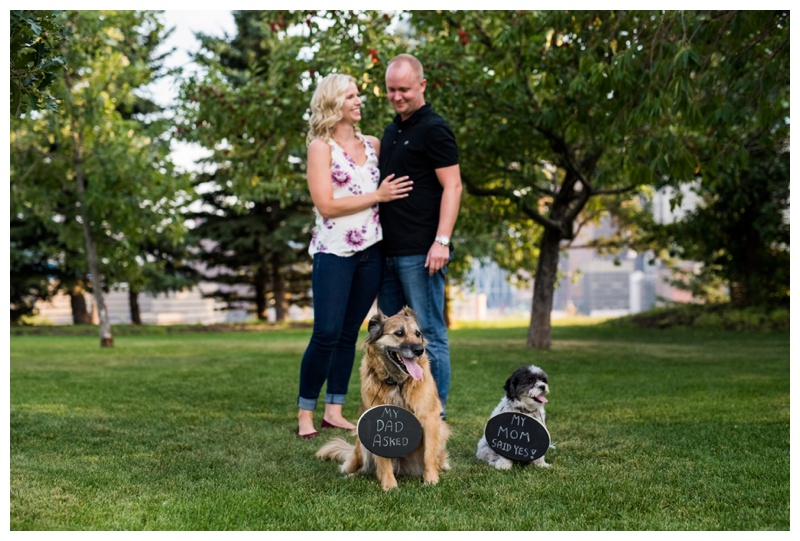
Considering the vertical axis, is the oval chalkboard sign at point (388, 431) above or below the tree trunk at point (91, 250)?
below

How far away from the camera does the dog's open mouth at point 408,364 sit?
348 cm

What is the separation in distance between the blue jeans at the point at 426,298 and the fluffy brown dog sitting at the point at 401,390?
575mm

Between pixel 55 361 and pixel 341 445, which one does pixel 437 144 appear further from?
pixel 55 361

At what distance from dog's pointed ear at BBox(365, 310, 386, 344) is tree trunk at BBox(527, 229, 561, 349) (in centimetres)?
820

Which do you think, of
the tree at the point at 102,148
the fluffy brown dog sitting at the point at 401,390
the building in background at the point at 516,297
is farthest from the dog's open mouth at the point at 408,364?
the building in background at the point at 516,297

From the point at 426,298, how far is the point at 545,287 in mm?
7607

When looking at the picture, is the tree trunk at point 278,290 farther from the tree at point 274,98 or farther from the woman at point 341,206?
the woman at point 341,206

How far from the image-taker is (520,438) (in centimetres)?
376

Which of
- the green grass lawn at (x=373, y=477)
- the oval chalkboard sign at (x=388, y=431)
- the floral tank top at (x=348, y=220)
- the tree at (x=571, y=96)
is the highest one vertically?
the tree at (x=571, y=96)

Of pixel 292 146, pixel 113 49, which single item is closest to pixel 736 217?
pixel 292 146

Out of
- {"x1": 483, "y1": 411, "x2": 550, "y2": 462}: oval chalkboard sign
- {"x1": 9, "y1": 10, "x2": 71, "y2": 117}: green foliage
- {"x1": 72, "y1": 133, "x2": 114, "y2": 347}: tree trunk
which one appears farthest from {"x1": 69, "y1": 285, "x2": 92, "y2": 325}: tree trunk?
{"x1": 483, "y1": 411, "x2": 550, "y2": 462}: oval chalkboard sign

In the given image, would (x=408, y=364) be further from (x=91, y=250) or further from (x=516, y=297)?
(x=516, y=297)

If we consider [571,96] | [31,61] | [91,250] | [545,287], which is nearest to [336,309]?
[31,61]

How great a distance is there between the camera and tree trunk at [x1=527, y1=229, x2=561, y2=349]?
456 inches
